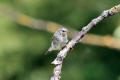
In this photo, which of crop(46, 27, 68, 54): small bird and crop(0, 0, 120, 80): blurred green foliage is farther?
crop(0, 0, 120, 80): blurred green foliage

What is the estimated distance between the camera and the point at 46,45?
4070mm

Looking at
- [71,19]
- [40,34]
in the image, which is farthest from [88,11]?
[40,34]

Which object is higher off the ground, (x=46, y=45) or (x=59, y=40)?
(x=46, y=45)

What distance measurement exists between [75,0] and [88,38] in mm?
1731

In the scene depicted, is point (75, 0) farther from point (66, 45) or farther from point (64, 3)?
point (66, 45)

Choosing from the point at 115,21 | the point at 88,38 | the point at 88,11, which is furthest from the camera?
the point at 88,11

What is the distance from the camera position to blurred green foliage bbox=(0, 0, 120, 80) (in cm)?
386

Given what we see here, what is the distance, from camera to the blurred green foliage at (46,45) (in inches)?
152

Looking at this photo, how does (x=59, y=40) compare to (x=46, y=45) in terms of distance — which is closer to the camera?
(x=59, y=40)

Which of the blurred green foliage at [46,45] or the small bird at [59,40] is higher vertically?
the blurred green foliage at [46,45]

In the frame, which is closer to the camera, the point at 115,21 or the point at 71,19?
the point at 115,21

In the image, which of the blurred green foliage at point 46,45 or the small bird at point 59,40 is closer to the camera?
the small bird at point 59,40

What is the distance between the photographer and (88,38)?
2.53m

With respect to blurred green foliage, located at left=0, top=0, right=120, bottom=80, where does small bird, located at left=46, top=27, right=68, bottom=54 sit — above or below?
below
